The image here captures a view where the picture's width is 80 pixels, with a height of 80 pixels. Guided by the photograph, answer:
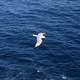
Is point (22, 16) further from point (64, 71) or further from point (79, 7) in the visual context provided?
point (64, 71)

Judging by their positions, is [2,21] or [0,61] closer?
[0,61]

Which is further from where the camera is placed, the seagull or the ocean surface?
the seagull

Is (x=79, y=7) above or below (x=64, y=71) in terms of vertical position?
above

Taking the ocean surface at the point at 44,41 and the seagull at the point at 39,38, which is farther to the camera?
the seagull at the point at 39,38

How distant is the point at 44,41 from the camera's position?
273 ft

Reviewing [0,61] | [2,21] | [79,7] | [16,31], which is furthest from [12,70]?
[79,7]

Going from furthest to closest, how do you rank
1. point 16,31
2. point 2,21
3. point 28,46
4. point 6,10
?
1. point 6,10
2. point 2,21
3. point 16,31
4. point 28,46

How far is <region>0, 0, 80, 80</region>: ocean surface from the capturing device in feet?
230

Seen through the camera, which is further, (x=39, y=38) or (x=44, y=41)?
(x=44, y=41)

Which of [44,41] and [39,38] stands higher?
[39,38]

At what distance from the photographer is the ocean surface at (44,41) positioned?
70250 millimetres

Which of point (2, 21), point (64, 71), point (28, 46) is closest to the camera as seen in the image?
point (64, 71)

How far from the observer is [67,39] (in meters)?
83.3

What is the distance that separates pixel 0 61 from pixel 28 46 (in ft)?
32.5
